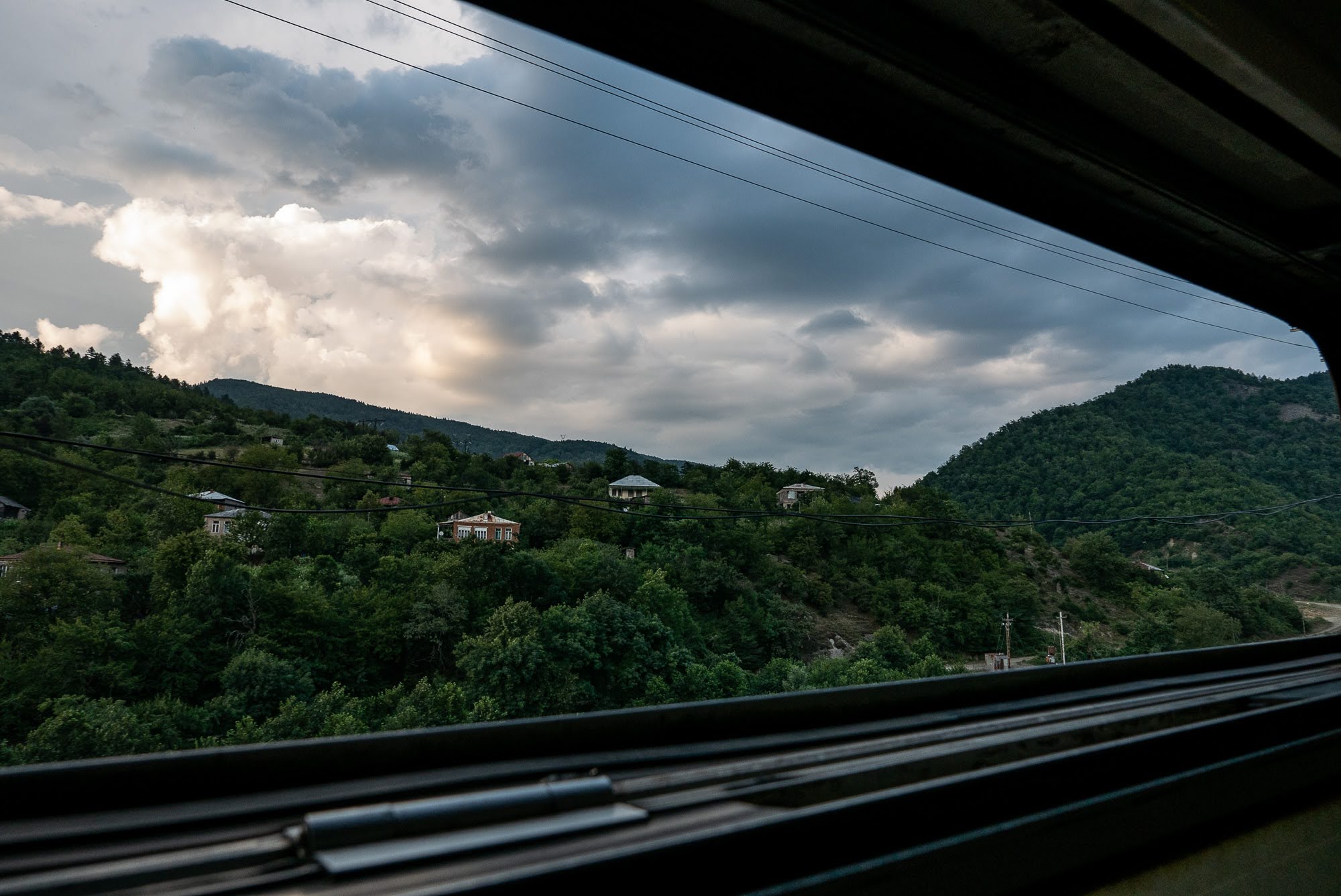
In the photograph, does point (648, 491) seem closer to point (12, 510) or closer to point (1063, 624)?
point (1063, 624)

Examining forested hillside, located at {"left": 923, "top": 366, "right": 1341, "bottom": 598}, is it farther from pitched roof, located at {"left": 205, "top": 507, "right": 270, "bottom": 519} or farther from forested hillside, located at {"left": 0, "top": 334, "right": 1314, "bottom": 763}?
pitched roof, located at {"left": 205, "top": 507, "right": 270, "bottom": 519}

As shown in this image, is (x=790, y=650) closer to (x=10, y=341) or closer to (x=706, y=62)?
(x=10, y=341)

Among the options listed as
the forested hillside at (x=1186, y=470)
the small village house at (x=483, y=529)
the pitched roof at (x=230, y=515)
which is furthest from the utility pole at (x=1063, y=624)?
the pitched roof at (x=230, y=515)

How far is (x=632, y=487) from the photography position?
36281 millimetres

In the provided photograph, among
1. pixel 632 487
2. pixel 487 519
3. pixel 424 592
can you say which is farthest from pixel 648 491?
pixel 424 592

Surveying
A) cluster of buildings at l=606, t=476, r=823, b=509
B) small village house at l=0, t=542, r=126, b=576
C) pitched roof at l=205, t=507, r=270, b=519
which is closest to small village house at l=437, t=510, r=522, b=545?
cluster of buildings at l=606, t=476, r=823, b=509

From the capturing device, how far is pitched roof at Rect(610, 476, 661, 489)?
3472 cm

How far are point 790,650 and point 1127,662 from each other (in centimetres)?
3557

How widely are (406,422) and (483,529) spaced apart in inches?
409

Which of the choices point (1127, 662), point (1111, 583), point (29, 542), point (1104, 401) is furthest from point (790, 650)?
point (1127, 662)

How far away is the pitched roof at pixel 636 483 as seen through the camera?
34719 mm

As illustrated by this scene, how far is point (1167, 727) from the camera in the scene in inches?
58.6

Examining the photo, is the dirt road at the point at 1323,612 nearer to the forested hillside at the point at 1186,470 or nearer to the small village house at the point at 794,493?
the forested hillside at the point at 1186,470

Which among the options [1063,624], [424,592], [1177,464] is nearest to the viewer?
[1177,464]
